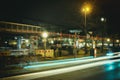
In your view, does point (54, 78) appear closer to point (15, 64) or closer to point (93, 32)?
point (15, 64)

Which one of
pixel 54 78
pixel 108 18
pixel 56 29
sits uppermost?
pixel 108 18

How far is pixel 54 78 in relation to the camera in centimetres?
1318

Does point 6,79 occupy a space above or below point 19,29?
below

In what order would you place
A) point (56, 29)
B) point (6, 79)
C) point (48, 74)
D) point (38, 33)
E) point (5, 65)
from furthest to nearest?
point (56, 29) → point (38, 33) → point (5, 65) → point (48, 74) → point (6, 79)

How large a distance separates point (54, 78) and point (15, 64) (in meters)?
7.62

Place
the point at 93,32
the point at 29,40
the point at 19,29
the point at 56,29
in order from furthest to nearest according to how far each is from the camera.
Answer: the point at 93,32 < the point at 56,29 < the point at 29,40 < the point at 19,29

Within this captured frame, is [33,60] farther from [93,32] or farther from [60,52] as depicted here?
[93,32]

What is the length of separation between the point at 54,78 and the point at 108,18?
52601mm

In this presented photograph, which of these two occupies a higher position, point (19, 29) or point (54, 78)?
point (19, 29)

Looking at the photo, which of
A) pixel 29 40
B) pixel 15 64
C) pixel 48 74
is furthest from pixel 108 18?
pixel 48 74

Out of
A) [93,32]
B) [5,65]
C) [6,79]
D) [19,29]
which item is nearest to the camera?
[6,79]

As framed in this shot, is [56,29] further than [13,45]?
Yes

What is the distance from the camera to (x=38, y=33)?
30047 mm

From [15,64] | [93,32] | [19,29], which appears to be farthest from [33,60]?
[93,32]
